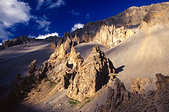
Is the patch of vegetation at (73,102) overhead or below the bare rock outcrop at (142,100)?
below

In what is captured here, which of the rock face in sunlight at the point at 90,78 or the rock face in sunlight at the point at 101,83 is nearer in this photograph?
the rock face in sunlight at the point at 101,83

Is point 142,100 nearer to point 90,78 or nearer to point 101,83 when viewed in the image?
point 90,78

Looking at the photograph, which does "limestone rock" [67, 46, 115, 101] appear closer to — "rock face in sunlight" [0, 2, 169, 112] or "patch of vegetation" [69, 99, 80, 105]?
"rock face in sunlight" [0, 2, 169, 112]

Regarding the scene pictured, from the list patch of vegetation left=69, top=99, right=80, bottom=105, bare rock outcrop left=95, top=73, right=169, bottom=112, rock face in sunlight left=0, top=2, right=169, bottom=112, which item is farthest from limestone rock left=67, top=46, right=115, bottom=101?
bare rock outcrop left=95, top=73, right=169, bottom=112

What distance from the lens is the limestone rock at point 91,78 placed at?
1741 centimetres

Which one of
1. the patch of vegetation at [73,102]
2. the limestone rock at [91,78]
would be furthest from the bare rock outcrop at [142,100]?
the patch of vegetation at [73,102]

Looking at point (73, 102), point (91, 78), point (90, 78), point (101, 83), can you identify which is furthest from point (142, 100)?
point (73, 102)

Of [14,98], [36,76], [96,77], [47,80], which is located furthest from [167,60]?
[14,98]

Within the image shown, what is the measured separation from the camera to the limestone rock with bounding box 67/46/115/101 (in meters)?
17.4

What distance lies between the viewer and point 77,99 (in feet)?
59.1

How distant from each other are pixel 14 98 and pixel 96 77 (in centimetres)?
2062

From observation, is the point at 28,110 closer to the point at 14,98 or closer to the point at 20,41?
the point at 14,98

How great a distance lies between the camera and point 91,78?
694 inches

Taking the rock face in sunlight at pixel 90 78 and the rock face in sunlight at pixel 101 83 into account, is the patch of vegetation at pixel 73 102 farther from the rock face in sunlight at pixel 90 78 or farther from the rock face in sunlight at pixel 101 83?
the rock face in sunlight at pixel 90 78
